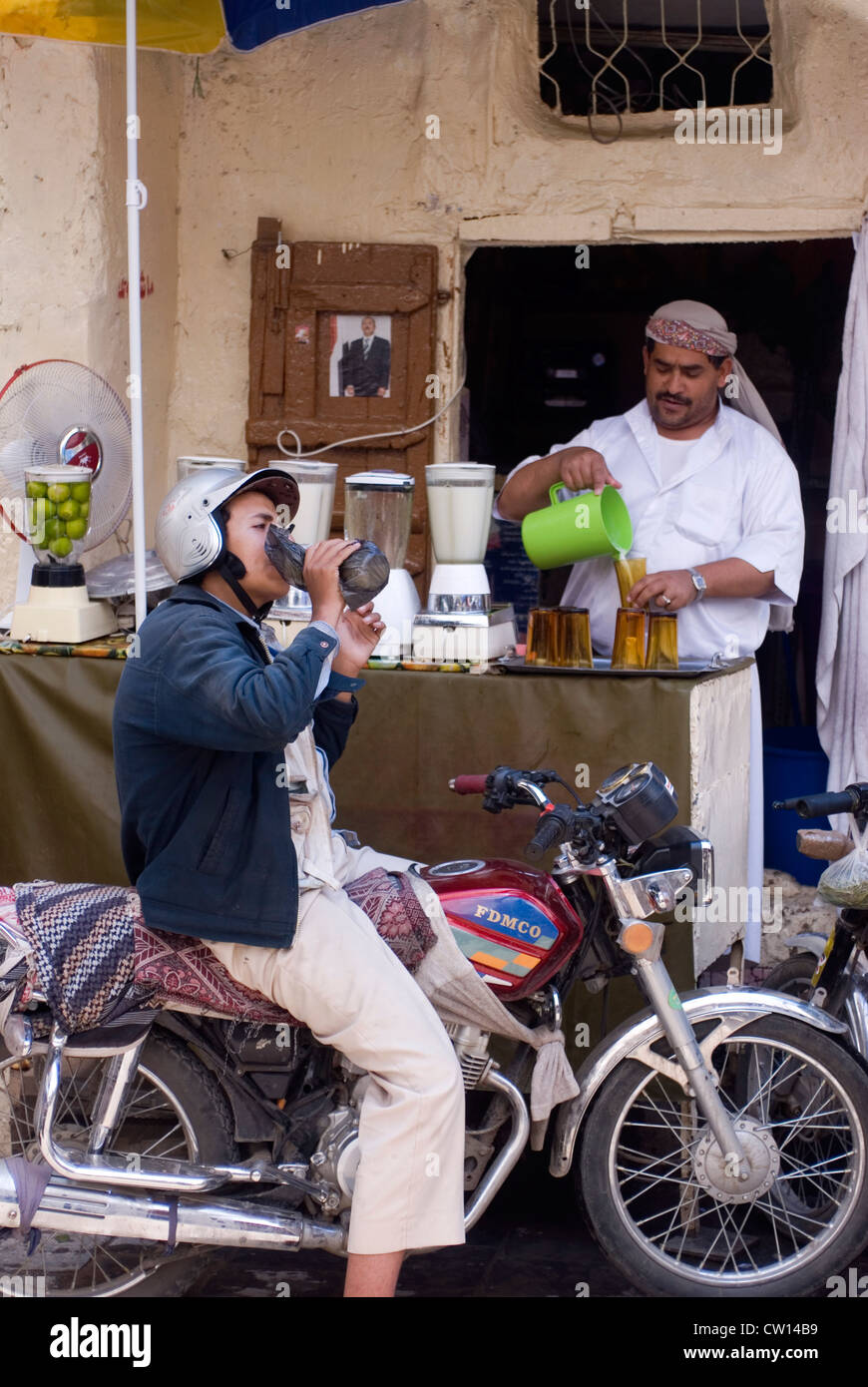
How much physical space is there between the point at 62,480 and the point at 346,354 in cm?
139

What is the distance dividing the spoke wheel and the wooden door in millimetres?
2397

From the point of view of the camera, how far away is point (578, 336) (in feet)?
23.4

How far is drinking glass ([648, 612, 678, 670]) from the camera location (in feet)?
12.7

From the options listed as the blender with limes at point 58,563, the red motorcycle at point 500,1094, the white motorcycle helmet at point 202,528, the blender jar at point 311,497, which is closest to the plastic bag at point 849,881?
the red motorcycle at point 500,1094

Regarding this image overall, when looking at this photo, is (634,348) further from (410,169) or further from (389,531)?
(389,531)

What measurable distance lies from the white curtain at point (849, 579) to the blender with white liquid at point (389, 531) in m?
1.41

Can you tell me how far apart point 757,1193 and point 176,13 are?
10.7 ft

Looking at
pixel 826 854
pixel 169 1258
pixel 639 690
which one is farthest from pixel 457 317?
pixel 169 1258

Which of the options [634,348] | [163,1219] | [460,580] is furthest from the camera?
[634,348]

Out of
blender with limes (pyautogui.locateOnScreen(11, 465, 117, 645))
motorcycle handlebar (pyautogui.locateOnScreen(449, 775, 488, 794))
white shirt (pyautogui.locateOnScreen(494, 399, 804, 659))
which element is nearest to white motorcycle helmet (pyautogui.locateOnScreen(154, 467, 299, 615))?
motorcycle handlebar (pyautogui.locateOnScreen(449, 775, 488, 794))

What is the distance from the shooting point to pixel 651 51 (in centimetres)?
596

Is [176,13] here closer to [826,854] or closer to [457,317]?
[457,317]

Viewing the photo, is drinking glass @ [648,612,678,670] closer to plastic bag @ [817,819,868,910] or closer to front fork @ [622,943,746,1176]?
plastic bag @ [817,819,868,910]

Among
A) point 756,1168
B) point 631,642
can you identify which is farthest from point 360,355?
point 756,1168
